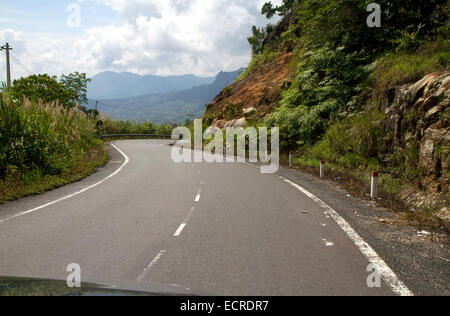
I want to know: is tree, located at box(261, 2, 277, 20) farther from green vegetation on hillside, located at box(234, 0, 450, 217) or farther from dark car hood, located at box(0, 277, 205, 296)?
dark car hood, located at box(0, 277, 205, 296)

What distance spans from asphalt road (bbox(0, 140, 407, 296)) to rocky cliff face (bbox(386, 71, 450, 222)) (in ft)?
7.69

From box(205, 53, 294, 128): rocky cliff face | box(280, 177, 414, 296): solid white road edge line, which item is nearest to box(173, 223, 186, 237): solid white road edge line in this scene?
box(280, 177, 414, 296): solid white road edge line

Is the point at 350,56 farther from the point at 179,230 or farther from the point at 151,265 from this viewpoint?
the point at 151,265

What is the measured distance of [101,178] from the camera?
13969 mm

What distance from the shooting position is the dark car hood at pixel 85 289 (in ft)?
8.33

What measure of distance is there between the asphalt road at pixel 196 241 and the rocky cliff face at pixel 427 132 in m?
2.34

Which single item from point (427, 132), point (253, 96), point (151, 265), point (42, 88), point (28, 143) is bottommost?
point (151, 265)

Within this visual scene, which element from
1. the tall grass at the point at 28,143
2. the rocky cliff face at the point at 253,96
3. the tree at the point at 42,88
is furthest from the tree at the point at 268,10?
the tall grass at the point at 28,143

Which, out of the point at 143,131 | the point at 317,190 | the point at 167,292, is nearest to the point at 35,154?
the point at 317,190

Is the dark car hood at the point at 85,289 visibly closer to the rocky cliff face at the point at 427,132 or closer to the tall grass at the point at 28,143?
the rocky cliff face at the point at 427,132

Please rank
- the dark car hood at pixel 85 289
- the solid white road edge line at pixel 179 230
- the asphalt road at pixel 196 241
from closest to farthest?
the dark car hood at pixel 85 289 → the asphalt road at pixel 196 241 → the solid white road edge line at pixel 179 230

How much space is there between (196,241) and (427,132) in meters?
6.40

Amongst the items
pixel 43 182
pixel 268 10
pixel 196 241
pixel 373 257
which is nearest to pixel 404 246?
pixel 373 257

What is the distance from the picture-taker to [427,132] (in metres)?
8.67
